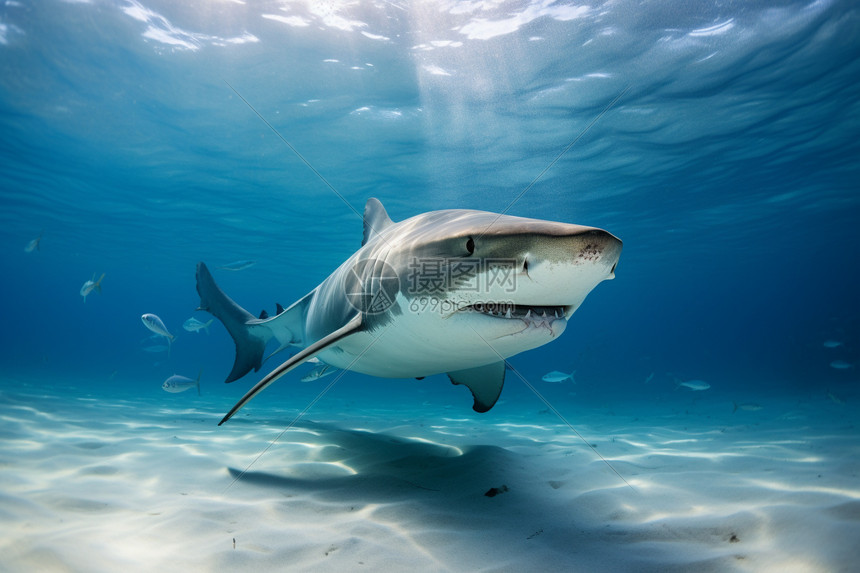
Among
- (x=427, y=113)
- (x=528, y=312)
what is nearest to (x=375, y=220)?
(x=528, y=312)

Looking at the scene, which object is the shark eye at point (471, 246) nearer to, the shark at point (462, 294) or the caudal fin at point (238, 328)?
the shark at point (462, 294)

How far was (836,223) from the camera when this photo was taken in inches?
1139

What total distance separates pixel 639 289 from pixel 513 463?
59.7m

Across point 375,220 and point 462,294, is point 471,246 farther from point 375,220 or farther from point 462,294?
point 375,220

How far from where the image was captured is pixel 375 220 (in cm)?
500

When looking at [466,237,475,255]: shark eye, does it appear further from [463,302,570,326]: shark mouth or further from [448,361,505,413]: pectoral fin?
[448,361,505,413]: pectoral fin

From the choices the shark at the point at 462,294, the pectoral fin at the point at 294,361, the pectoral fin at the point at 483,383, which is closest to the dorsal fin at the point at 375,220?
the shark at the point at 462,294

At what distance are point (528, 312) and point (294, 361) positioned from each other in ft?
5.26

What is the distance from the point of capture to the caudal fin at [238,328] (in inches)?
247

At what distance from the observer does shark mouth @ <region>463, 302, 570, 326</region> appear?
229 cm

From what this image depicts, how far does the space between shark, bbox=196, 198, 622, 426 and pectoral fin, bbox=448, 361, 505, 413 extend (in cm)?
1

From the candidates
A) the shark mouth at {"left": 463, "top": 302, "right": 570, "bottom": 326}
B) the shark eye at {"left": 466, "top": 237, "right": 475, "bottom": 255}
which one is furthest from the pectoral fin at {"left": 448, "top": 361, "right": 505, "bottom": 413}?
the shark eye at {"left": 466, "top": 237, "right": 475, "bottom": 255}

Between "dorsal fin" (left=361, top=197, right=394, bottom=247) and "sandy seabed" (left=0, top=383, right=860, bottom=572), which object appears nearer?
"sandy seabed" (left=0, top=383, right=860, bottom=572)

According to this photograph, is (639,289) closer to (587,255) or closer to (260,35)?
(260,35)
